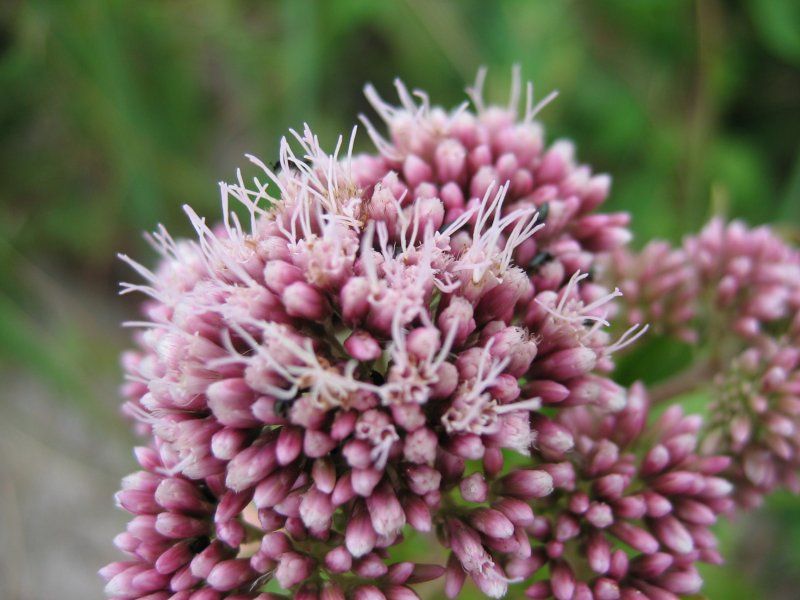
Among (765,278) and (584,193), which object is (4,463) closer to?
(584,193)

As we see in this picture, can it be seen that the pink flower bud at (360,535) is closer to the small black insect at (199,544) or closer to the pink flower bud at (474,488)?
the pink flower bud at (474,488)

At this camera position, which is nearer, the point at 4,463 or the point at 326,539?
the point at 326,539

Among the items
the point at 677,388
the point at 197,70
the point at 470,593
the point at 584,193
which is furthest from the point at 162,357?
the point at 197,70

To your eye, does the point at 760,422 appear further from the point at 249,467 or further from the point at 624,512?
the point at 249,467

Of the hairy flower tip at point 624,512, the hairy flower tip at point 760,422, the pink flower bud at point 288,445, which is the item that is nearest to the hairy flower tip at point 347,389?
the pink flower bud at point 288,445

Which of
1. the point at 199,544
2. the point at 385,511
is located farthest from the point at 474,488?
the point at 199,544

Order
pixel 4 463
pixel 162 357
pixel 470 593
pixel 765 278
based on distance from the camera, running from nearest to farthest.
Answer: pixel 162 357 < pixel 470 593 < pixel 765 278 < pixel 4 463
